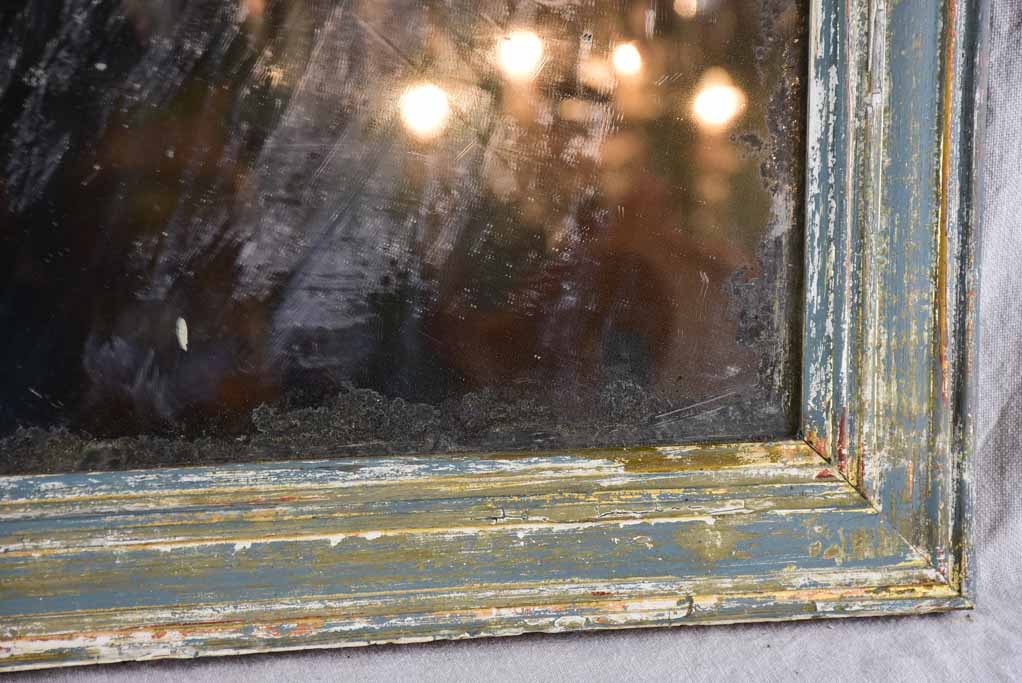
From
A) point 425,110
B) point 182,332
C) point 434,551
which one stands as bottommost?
point 434,551

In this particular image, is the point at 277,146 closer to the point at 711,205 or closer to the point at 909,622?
the point at 711,205

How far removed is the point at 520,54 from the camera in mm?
505

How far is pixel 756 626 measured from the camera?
552mm

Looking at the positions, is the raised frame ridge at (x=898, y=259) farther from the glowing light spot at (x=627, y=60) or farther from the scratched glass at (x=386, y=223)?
the glowing light spot at (x=627, y=60)

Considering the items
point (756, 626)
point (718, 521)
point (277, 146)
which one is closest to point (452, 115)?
point (277, 146)

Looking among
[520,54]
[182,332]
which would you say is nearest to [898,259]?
[520,54]

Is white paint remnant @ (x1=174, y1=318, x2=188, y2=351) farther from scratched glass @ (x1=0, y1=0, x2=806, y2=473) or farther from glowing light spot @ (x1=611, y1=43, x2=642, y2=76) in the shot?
glowing light spot @ (x1=611, y1=43, x2=642, y2=76)

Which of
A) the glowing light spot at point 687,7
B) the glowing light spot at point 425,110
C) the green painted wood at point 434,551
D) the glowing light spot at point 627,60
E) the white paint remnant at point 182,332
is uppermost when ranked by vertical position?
the glowing light spot at point 687,7

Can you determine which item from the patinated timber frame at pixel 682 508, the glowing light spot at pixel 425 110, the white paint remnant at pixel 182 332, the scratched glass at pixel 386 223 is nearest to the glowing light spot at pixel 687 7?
the scratched glass at pixel 386 223

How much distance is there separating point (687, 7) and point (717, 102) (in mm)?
82

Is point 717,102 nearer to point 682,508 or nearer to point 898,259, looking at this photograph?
point 898,259

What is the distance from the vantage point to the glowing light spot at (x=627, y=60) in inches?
19.9

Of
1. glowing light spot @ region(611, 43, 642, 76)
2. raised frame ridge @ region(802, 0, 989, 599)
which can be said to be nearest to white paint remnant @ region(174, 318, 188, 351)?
glowing light spot @ region(611, 43, 642, 76)

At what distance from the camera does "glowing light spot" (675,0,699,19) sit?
19.8 inches
